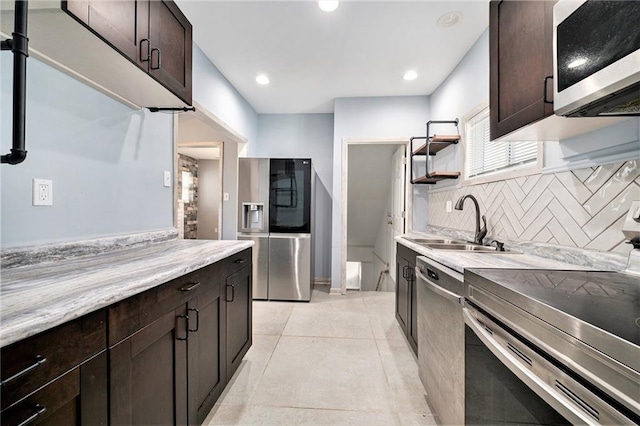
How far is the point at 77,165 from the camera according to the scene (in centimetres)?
132

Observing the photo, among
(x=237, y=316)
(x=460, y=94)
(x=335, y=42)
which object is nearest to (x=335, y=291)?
(x=237, y=316)

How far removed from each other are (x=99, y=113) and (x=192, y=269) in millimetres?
1087

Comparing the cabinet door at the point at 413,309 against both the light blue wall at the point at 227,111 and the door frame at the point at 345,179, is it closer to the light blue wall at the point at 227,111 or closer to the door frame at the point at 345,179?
the door frame at the point at 345,179

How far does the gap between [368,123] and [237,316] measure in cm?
296

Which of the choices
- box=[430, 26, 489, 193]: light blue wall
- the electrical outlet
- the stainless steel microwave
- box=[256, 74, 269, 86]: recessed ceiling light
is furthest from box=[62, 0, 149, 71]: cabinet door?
box=[430, 26, 489, 193]: light blue wall

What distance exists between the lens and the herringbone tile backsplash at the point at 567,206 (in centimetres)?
113

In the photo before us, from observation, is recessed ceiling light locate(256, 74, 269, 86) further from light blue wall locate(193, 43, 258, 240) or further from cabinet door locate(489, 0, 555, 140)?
cabinet door locate(489, 0, 555, 140)

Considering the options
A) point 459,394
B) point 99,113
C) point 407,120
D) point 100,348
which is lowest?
point 459,394

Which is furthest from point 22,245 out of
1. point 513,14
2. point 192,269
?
point 513,14

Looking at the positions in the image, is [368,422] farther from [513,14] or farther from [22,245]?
[513,14]

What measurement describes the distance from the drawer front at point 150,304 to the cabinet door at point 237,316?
37 cm

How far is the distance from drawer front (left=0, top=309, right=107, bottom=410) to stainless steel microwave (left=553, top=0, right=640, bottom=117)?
159cm

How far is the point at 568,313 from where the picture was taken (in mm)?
611

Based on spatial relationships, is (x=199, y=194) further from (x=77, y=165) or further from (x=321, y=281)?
(x=77, y=165)
